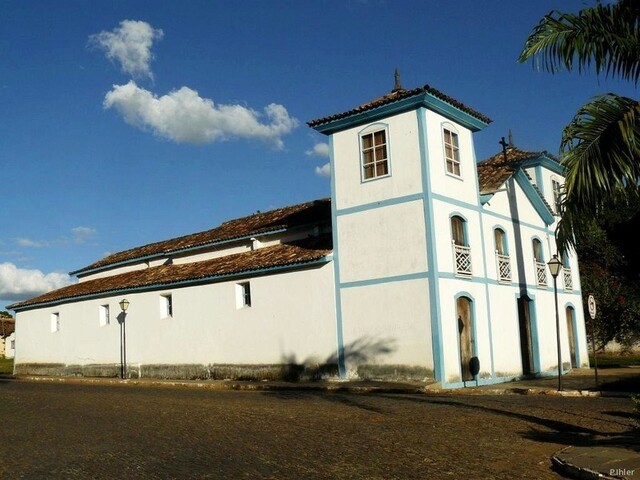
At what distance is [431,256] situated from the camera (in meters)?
17.8

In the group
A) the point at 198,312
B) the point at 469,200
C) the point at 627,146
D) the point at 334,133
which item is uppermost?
the point at 334,133

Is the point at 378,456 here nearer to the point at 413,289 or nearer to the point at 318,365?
the point at 413,289

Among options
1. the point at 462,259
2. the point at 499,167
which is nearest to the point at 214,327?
the point at 462,259

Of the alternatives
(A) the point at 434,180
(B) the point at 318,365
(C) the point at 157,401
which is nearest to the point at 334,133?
(A) the point at 434,180

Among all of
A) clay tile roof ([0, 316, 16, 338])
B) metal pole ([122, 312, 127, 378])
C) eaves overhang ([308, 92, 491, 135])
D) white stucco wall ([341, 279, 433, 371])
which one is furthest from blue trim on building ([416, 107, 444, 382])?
clay tile roof ([0, 316, 16, 338])

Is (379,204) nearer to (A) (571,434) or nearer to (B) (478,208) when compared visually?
(B) (478,208)

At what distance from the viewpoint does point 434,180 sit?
18484 millimetres

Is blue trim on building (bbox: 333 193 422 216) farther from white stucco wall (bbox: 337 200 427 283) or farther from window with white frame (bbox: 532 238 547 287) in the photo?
window with white frame (bbox: 532 238 547 287)

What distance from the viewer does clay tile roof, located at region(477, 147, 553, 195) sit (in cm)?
2142

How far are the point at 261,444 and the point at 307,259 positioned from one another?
11.6m

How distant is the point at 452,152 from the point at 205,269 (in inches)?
391

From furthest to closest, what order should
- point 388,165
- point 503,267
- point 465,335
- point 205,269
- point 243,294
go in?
point 205,269
point 243,294
point 503,267
point 388,165
point 465,335

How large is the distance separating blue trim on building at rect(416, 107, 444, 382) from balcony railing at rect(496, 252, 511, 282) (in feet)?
12.8

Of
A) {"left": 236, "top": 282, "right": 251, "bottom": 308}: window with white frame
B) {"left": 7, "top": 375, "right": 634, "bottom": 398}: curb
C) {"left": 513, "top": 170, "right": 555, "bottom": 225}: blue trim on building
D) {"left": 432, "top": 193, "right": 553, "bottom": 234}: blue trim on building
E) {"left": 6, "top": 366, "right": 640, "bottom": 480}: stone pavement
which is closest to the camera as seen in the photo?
{"left": 6, "top": 366, "right": 640, "bottom": 480}: stone pavement
